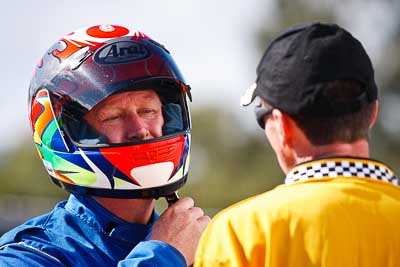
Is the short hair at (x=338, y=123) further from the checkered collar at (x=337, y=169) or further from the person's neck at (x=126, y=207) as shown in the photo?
the person's neck at (x=126, y=207)

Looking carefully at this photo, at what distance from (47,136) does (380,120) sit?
34122mm

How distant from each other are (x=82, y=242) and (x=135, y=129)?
0.50 m

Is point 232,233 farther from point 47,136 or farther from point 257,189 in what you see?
point 257,189

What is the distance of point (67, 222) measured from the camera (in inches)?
192

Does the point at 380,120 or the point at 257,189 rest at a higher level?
the point at 380,120

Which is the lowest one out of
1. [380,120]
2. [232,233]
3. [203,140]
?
[203,140]

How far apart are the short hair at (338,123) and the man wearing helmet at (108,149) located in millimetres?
869

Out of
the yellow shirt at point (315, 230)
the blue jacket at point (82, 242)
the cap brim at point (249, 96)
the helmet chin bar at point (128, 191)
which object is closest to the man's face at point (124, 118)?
the helmet chin bar at point (128, 191)

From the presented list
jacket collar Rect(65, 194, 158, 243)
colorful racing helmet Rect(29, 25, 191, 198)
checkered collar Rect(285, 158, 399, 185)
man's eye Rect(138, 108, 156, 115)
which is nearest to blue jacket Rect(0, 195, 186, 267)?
jacket collar Rect(65, 194, 158, 243)

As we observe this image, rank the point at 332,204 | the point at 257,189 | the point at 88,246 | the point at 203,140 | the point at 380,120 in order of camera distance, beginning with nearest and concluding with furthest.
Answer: the point at 332,204 < the point at 88,246 < the point at 380,120 < the point at 257,189 < the point at 203,140

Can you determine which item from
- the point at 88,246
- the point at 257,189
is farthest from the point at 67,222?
the point at 257,189

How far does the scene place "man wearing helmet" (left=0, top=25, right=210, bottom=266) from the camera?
481cm

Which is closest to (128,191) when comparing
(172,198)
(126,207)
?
(126,207)

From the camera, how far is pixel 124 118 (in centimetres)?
492
